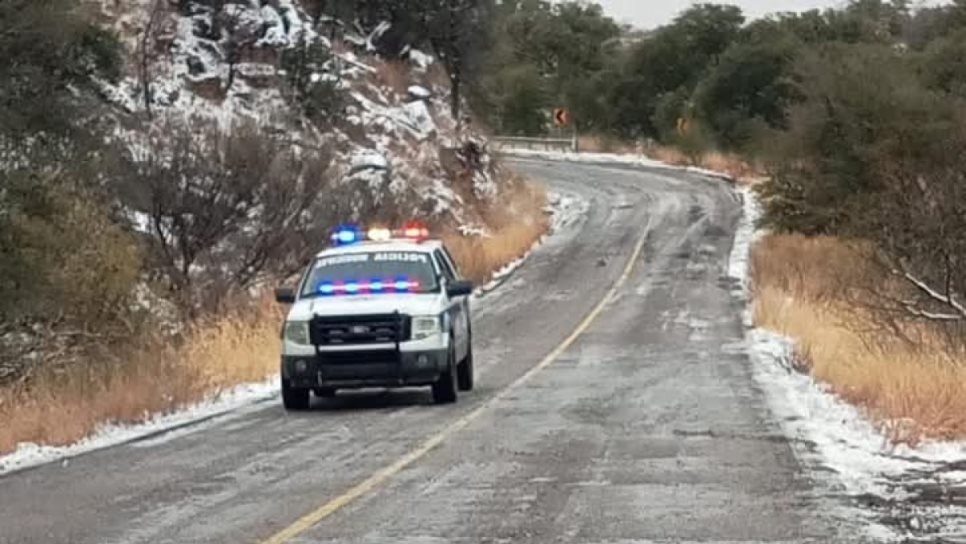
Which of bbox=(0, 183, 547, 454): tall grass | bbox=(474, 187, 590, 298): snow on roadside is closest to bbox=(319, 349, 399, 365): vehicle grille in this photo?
bbox=(0, 183, 547, 454): tall grass

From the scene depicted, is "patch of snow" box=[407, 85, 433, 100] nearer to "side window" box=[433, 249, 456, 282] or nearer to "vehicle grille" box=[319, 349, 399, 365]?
"side window" box=[433, 249, 456, 282]

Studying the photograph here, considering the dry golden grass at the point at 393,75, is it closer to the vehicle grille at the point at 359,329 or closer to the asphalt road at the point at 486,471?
the asphalt road at the point at 486,471

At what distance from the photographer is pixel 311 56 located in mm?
47781

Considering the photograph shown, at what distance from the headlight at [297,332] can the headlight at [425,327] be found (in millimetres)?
1254

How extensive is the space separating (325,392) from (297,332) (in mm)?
1600

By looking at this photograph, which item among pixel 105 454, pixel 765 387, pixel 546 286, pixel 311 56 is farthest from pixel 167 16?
pixel 105 454

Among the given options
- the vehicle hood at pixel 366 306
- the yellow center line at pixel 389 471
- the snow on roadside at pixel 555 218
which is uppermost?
the vehicle hood at pixel 366 306

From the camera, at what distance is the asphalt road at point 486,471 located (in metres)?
10.7

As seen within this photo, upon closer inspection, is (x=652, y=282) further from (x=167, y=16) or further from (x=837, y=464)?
(x=837, y=464)

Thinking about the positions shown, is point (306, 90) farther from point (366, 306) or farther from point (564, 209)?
point (366, 306)

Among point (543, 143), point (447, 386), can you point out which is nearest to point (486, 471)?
point (447, 386)

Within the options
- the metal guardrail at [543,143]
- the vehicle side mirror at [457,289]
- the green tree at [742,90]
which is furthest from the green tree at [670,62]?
the vehicle side mirror at [457,289]

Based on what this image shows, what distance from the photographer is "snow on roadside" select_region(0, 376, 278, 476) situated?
49.6 ft

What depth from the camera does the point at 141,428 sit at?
58.2 ft
